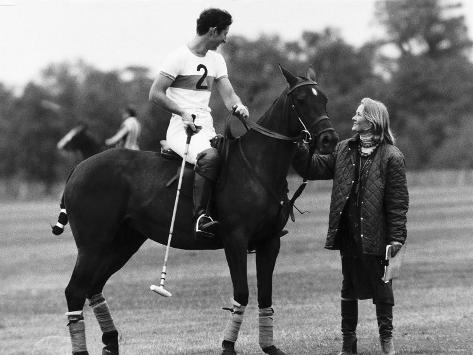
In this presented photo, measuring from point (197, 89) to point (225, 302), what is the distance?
19.1 ft

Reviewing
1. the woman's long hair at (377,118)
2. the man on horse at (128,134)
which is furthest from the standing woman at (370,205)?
the man on horse at (128,134)

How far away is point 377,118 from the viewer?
10.1 metres

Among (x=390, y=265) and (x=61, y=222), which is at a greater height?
(x=61, y=222)

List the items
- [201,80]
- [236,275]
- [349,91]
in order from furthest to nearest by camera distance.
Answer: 1. [349,91]
2. [201,80]
3. [236,275]

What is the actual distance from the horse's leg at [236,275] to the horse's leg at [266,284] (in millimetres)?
184

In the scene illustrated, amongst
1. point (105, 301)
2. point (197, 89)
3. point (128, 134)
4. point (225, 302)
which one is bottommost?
point (225, 302)

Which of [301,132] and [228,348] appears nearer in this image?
[301,132]

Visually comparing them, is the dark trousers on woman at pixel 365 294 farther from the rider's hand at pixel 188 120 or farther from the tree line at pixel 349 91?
the tree line at pixel 349 91

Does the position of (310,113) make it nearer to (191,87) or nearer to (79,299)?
(191,87)

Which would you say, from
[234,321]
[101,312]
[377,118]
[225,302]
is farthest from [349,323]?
[225,302]

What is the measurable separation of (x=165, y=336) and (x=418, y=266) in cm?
857

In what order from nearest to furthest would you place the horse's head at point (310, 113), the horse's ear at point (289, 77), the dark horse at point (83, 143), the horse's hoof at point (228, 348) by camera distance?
the horse's head at point (310, 113)
the horse's ear at point (289, 77)
the horse's hoof at point (228, 348)
the dark horse at point (83, 143)

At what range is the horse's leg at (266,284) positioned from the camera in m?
10.4

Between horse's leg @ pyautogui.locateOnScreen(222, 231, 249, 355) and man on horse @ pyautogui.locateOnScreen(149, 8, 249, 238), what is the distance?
10.0 inches
